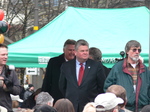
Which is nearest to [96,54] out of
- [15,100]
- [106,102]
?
[106,102]

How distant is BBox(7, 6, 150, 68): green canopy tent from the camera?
837cm

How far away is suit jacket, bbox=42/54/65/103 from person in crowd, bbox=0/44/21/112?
1.38 m

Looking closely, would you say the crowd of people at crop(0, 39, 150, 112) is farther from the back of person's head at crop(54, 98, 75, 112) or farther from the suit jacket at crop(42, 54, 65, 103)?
the back of person's head at crop(54, 98, 75, 112)

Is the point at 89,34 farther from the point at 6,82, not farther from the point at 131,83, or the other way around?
the point at 6,82

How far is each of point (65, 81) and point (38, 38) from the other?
78.3 inches

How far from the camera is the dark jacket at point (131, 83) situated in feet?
21.6

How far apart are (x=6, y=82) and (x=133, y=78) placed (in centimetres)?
166

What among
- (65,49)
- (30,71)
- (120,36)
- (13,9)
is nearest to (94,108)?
(65,49)

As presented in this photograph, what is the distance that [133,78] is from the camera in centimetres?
669

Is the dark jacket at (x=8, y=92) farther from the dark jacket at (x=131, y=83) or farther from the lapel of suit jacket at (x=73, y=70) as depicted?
the dark jacket at (x=131, y=83)

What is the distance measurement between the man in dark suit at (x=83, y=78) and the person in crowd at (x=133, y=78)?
1.25 feet

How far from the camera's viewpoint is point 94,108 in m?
4.77

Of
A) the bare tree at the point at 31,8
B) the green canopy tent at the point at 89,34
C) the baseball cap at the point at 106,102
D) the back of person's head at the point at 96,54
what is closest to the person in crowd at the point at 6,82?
the back of person's head at the point at 96,54

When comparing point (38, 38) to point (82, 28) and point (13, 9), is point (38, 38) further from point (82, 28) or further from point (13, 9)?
point (13, 9)
